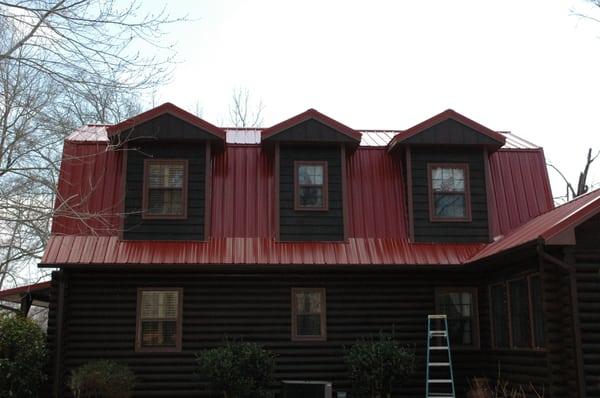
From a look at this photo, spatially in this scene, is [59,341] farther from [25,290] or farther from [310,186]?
[310,186]

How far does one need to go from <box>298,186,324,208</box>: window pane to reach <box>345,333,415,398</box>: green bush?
11.3 feet

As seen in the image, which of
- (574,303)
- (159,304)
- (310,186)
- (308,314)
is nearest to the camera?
(574,303)

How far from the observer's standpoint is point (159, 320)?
15062 mm

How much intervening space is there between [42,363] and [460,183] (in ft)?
32.9

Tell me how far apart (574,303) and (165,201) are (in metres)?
8.86

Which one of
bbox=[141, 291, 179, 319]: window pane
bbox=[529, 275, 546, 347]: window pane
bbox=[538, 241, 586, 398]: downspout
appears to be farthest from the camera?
bbox=[141, 291, 179, 319]: window pane

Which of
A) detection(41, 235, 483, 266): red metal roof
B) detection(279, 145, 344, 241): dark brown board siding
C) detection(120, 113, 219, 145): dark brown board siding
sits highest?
detection(120, 113, 219, 145): dark brown board siding

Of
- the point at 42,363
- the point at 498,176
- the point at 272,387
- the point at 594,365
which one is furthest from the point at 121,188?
the point at 594,365

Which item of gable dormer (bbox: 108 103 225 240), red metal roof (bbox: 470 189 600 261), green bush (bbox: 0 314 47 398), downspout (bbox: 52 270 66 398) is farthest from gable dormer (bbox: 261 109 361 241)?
green bush (bbox: 0 314 47 398)

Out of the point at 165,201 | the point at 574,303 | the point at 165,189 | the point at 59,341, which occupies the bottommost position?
the point at 59,341

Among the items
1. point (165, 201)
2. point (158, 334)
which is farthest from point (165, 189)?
point (158, 334)

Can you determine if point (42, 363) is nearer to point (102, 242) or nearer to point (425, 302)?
point (102, 242)

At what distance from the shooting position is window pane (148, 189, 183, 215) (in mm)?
15680

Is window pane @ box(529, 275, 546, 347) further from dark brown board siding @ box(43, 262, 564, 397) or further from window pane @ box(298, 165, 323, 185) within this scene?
window pane @ box(298, 165, 323, 185)
